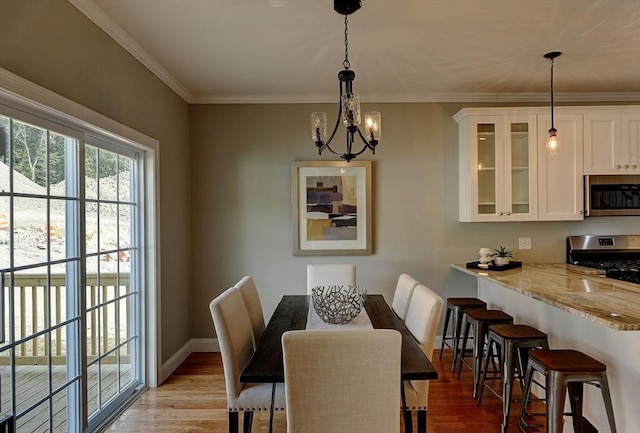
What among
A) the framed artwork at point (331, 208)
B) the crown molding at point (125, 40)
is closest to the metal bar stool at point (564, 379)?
the framed artwork at point (331, 208)

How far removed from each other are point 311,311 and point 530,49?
2.48 metres

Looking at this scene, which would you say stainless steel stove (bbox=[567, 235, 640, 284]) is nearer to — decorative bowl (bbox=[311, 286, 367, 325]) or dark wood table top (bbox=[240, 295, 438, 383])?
dark wood table top (bbox=[240, 295, 438, 383])

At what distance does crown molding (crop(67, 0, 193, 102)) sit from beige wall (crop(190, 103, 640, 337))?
1.95 feet

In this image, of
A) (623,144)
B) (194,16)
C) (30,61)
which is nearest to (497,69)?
(623,144)

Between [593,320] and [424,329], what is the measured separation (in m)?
0.79

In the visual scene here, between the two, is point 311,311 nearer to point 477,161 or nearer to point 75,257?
point 75,257

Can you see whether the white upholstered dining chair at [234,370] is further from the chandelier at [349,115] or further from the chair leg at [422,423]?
the chandelier at [349,115]

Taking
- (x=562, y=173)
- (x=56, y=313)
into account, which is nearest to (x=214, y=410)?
(x=56, y=313)

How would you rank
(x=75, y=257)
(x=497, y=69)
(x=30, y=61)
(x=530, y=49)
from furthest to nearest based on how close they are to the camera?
(x=497, y=69) < (x=530, y=49) < (x=75, y=257) < (x=30, y=61)

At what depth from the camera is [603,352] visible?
2105 millimetres

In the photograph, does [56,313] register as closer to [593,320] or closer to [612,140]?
[593,320]

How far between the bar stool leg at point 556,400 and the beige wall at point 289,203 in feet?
6.45

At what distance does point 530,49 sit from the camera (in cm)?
279

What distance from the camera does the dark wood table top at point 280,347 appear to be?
164 cm
